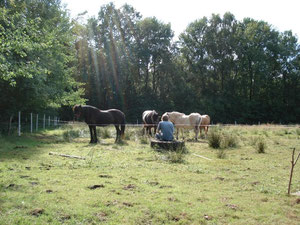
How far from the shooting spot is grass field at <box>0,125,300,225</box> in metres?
4.01

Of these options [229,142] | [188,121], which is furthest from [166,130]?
[188,121]

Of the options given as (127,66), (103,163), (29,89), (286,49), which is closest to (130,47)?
(127,66)

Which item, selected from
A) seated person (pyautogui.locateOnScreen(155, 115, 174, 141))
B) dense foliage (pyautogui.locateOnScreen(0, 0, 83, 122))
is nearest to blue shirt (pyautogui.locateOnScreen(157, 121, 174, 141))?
seated person (pyautogui.locateOnScreen(155, 115, 174, 141))

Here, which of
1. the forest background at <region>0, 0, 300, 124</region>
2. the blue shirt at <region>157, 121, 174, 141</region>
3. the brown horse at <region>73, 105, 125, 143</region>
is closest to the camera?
the blue shirt at <region>157, 121, 174, 141</region>

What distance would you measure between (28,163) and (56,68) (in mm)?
11364

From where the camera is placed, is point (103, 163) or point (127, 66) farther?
point (127, 66)

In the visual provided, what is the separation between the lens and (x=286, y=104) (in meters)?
45.9

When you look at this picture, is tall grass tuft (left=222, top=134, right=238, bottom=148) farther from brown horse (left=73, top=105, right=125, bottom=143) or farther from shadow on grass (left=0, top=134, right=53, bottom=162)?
shadow on grass (left=0, top=134, right=53, bottom=162)

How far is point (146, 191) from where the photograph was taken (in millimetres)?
5250

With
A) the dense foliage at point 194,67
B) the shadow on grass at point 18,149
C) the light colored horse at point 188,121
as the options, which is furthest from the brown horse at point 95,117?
the dense foliage at point 194,67

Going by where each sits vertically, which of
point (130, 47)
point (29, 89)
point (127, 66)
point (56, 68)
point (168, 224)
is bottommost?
point (168, 224)

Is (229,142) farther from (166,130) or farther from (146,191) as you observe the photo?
(146,191)

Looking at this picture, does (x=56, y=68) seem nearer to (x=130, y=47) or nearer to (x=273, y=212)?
(x=273, y=212)

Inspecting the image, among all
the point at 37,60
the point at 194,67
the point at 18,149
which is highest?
the point at 194,67
